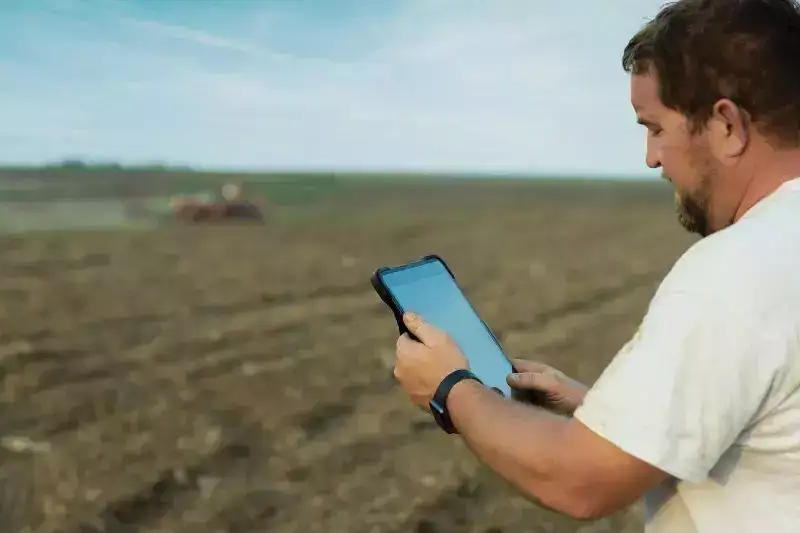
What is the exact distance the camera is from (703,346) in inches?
17.6

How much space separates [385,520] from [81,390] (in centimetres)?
88

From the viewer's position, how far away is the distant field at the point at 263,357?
165 centimetres

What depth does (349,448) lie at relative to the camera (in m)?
1.91

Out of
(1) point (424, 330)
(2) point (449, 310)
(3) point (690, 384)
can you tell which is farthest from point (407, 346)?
(3) point (690, 384)

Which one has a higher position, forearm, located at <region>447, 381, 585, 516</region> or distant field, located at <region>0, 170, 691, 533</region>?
forearm, located at <region>447, 381, 585, 516</region>

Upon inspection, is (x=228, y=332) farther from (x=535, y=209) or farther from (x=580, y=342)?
(x=535, y=209)

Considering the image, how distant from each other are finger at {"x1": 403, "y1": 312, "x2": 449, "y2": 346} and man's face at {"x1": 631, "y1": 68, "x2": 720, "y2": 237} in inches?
7.5

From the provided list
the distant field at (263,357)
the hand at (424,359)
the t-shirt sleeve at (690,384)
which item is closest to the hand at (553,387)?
the hand at (424,359)

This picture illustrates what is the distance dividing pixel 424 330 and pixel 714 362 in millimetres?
223

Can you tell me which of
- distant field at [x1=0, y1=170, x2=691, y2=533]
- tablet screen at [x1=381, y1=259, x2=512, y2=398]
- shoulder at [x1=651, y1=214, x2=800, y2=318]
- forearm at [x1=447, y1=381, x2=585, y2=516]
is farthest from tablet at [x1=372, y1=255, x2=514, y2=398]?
distant field at [x1=0, y1=170, x2=691, y2=533]

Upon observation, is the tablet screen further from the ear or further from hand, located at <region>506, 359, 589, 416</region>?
the ear

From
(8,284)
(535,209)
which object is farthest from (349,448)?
(535,209)

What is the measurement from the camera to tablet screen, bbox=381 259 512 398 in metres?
0.68

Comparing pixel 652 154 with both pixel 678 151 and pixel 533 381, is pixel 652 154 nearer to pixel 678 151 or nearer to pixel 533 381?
pixel 678 151
